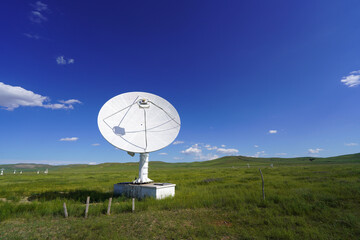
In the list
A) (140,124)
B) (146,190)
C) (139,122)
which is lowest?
(146,190)

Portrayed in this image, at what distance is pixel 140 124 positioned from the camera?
18219mm

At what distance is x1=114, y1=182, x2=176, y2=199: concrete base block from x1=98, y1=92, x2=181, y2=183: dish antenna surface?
2.77 feet

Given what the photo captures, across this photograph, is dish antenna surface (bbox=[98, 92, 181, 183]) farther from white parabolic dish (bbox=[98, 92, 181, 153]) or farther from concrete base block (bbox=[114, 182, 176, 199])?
concrete base block (bbox=[114, 182, 176, 199])

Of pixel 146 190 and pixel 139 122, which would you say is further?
pixel 139 122

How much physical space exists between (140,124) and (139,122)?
8.4 inches

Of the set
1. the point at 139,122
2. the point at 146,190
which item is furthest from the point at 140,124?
the point at 146,190

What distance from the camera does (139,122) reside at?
1827cm

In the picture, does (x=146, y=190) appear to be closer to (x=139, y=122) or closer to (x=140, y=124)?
(x=140, y=124)

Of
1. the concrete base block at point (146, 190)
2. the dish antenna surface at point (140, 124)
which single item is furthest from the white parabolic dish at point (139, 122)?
the concrete base block at point (146, 190)

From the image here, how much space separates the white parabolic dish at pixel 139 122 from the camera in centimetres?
1609

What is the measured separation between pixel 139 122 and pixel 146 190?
19.9 feet

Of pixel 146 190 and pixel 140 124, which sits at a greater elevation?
pixel 140 124

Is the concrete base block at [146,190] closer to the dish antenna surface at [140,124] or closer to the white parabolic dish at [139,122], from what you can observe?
the dish antenna surface at [140,124]

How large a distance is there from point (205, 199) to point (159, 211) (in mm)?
3769
